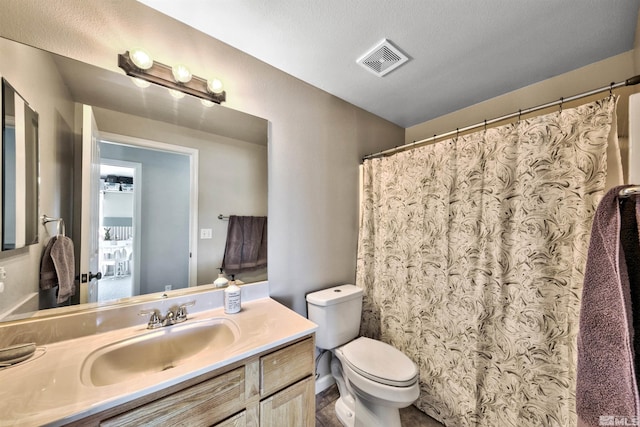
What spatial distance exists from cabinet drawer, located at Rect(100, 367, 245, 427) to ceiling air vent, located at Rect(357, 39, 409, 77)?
1673 millimetres

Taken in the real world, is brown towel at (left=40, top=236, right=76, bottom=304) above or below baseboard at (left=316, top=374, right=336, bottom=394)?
above

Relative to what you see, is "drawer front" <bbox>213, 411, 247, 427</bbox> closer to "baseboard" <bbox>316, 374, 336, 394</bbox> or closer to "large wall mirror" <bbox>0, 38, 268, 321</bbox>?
"large wall mirror" <bbox>0, 38, 268, 321</bbox>

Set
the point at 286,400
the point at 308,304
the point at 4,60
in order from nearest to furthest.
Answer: the point at 4,60
the point at 286,400
the point at 308,304

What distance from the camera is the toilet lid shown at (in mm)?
1210

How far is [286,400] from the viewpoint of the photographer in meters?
0.94

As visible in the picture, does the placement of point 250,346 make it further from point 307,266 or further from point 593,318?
point 593,318

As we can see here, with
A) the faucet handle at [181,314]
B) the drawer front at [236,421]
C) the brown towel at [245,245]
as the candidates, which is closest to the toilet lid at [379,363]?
the drawer front at [236,421]

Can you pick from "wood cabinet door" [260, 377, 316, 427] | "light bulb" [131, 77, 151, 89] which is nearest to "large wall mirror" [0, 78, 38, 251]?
"light bulb" [131, 77, 151, 89]

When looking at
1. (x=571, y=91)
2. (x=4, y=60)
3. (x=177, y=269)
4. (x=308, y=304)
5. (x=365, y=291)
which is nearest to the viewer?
(x=4, y=60)

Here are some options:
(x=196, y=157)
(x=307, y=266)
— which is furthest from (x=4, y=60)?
(x=307, y=266)

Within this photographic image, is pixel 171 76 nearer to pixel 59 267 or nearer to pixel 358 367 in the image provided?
pixel 59 267

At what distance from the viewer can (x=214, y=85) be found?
3.99 ft

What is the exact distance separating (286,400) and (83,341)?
0.84 metres

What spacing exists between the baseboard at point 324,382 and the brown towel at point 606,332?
141 centimetres
